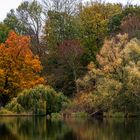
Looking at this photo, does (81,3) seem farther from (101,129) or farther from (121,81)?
(101,129)

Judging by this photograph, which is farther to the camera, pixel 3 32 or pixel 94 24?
pixel 3 32

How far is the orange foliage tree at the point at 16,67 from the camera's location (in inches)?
2207

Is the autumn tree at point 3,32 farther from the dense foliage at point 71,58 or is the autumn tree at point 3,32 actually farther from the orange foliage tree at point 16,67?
the orange foliage tree at point 16,67

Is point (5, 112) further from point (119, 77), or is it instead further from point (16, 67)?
point (119, 77)


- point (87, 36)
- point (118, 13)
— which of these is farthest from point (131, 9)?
point (87, 36)

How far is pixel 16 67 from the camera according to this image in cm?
5656

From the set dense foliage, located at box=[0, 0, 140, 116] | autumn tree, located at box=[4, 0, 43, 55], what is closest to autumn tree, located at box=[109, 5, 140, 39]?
dense foliage, located at box=[0, 0, 140, 116]

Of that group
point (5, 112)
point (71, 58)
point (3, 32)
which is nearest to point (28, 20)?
point (3, 32)

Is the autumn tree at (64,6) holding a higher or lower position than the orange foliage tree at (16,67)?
higher

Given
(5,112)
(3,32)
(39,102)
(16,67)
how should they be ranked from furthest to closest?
(3,32), (16,67), (5,112), (39,102)

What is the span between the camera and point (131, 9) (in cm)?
6988

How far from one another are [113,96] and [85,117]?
3674mm

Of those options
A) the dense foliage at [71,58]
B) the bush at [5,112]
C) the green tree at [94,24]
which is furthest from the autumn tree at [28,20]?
the bush at [5,112]

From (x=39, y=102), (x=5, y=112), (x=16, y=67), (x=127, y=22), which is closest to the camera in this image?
(x=39, y=102)
